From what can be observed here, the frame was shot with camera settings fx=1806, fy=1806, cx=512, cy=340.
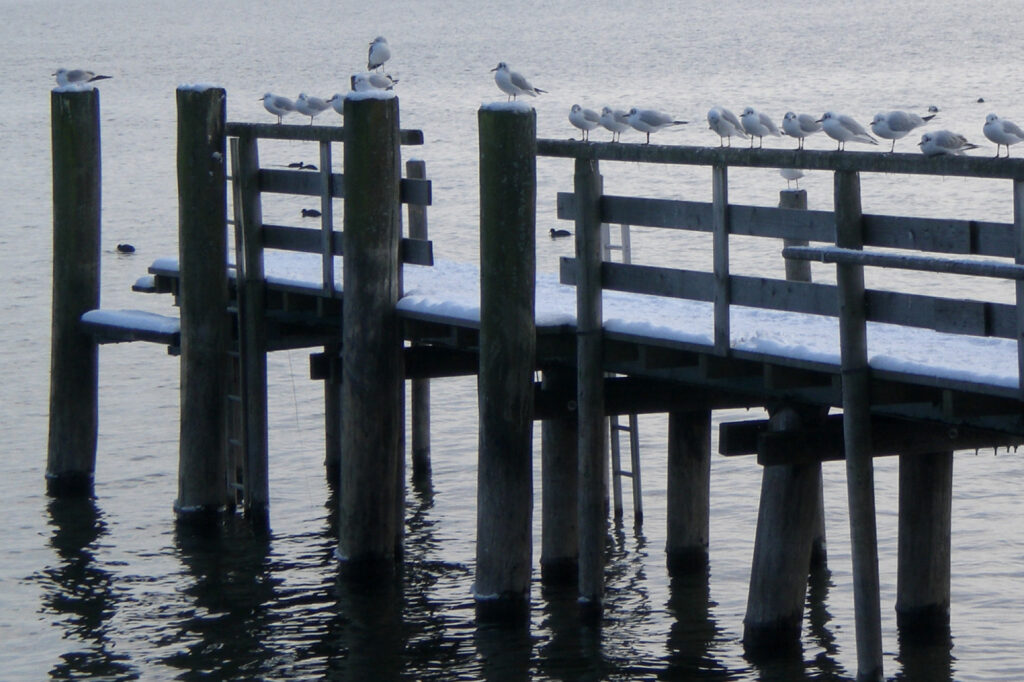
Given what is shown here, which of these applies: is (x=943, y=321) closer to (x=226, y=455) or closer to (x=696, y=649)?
(x=696, y=649)

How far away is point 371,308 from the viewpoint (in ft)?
36.7

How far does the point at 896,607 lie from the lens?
10594 mm

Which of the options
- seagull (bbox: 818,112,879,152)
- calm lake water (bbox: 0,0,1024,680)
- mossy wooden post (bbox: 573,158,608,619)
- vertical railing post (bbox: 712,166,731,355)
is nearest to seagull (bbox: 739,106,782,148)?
seagull (bbox: 818,112,879,152)

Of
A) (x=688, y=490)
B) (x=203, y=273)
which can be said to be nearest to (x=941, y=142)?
(x=688, y=490)

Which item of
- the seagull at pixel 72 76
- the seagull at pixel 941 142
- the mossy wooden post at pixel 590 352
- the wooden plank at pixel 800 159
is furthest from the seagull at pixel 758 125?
the seagull at pixel 72 76

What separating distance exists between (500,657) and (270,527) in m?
3.83

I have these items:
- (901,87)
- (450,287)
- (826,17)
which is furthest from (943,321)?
(826,17)

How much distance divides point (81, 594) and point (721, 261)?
217 inches

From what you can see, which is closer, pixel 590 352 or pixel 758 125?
pixel 590 352

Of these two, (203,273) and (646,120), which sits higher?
(646,120)

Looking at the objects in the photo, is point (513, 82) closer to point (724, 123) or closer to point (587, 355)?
point (724, 123)

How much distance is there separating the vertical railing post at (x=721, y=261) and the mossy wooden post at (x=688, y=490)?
215cm

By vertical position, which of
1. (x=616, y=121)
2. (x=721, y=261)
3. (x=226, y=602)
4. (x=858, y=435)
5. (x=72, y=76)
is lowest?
(x=226, y=602)

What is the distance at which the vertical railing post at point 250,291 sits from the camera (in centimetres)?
1286
